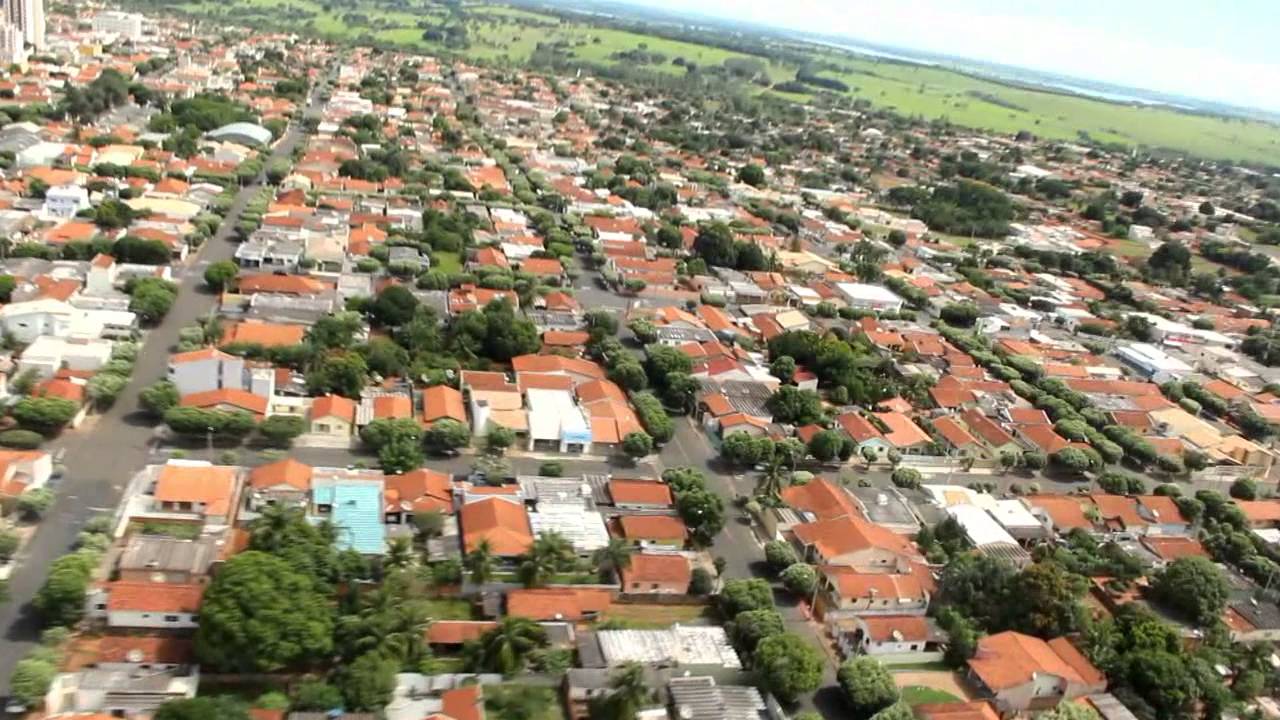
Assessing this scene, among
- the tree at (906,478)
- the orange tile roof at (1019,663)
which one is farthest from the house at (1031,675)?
the tree at (906,478)

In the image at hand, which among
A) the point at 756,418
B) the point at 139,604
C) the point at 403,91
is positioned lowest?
the point at 139,604

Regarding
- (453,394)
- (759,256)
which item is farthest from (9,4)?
(453,394)

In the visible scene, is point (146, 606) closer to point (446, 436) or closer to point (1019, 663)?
point (446, 436)

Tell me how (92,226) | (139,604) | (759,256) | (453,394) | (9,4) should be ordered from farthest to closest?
(9,4) → (759,256) → (92,226) → (453,394) → (139,604)

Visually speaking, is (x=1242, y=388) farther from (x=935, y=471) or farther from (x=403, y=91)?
(x=403, y=91)

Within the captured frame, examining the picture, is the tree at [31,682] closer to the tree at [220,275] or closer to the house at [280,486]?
the house at [280,486]

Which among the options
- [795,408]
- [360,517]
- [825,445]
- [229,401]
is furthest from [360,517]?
[795,408]

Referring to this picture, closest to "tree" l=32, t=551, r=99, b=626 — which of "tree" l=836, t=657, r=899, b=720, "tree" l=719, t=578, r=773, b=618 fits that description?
"tree" l=719, t=578, r=773, b=618

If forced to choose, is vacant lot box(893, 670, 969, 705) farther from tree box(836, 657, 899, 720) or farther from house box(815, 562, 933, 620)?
house box(815, 562, 933, 620)
